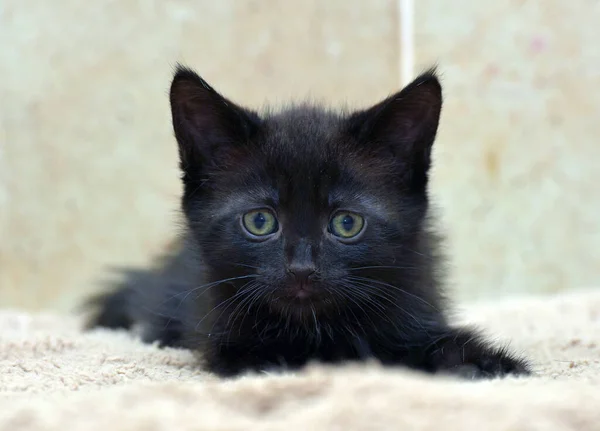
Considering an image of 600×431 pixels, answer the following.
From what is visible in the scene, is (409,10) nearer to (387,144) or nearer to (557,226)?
(557,226)

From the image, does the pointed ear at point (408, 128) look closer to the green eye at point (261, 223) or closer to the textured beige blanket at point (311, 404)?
the green eye at point (261, 223)

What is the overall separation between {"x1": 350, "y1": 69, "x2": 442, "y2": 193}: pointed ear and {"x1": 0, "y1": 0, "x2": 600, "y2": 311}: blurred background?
1.73 m

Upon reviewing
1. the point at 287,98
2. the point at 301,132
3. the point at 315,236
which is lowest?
the point at 315,236

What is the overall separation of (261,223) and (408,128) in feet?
1.50

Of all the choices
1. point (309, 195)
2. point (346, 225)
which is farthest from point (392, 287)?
point (309, 195)

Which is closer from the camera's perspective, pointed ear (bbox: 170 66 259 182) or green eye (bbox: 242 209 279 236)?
green eye (bbox: 242 209 279 236)

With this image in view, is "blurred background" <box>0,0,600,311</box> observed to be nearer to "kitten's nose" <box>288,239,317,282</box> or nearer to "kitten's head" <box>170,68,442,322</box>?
"kitten's head" <box>170,68,442,322</box>

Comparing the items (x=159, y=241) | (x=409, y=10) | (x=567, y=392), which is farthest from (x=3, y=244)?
(x=567, y=392)

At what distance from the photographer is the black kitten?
1.54 meters

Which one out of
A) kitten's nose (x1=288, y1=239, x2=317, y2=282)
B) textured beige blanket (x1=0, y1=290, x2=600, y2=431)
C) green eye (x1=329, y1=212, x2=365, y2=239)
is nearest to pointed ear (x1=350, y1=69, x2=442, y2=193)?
green eye (x1=329, y1=212, x2=365, y2=239)

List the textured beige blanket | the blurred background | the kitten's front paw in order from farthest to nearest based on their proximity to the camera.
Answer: the blurred background
the kitten's front paw
the textured beige blanket

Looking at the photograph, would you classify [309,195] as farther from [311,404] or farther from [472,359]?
[311,404]

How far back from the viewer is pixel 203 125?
5.84 ft

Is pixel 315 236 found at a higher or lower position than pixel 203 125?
lower
